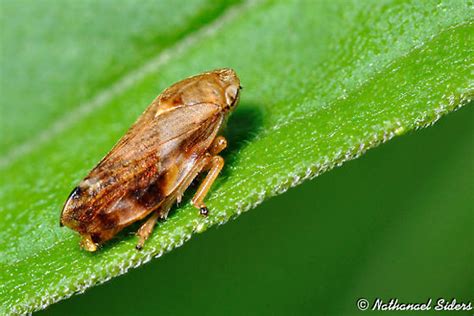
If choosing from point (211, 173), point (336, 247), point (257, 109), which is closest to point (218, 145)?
point (211, 173)

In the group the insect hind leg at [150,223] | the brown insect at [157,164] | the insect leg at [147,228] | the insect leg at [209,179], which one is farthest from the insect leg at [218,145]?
the insect leg at [147,228]

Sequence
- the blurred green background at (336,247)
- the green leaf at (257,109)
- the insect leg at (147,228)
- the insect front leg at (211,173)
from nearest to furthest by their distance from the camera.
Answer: the green leaf at (257,109) → the insect leg at (147,228) → the insect front leg at (211,173) → the blurred green background at (336,247)

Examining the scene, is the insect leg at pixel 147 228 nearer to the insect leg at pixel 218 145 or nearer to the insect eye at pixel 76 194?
the insect eye at pixel 76 194

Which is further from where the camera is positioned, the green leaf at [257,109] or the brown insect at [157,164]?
the brown insect at [157,164]

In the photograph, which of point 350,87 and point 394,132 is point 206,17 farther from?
point 394,132

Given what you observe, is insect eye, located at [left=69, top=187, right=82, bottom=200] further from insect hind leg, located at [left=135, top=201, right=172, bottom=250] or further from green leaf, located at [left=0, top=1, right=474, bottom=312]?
insect hind leg, located at [left=135, top=201, right=172, bottom=250]

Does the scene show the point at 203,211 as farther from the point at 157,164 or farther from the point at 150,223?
the point at 157,164

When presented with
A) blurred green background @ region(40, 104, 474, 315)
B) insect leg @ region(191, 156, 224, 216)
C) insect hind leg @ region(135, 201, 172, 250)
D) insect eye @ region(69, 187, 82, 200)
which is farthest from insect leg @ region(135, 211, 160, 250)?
blurred green background @ region(40, 104, 474, 315)
